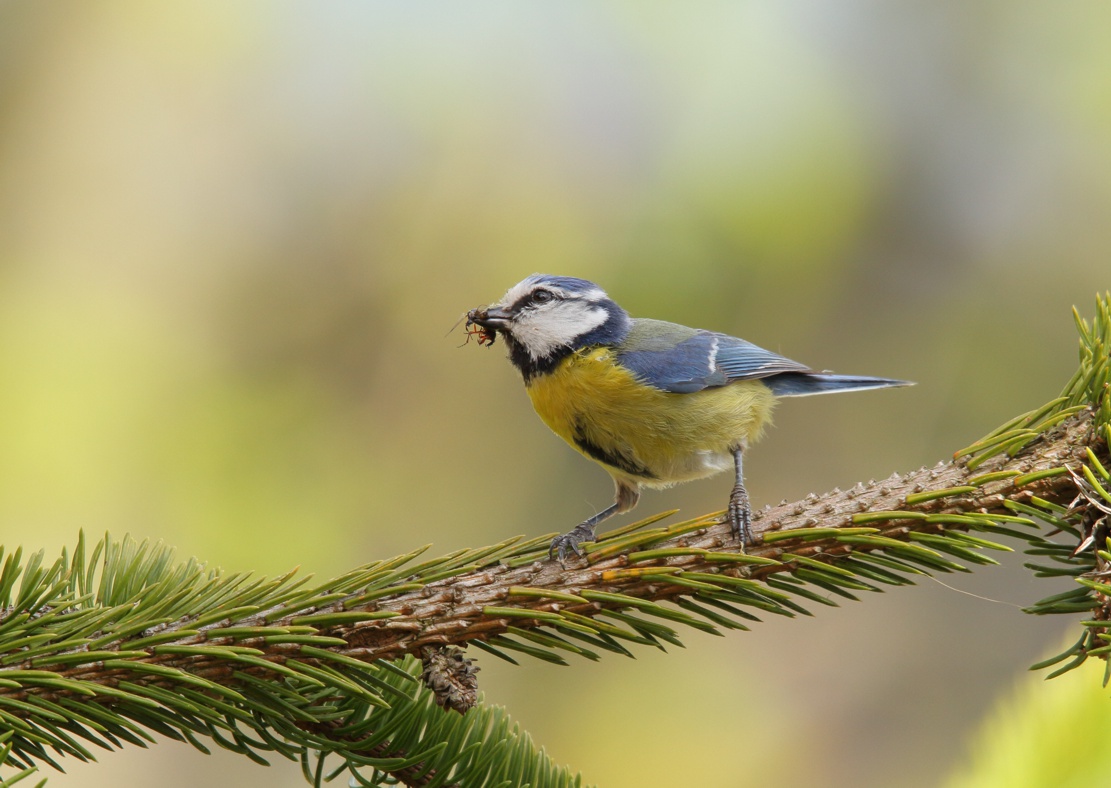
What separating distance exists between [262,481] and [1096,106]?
8.04 feet

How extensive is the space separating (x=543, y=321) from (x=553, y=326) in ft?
0.08

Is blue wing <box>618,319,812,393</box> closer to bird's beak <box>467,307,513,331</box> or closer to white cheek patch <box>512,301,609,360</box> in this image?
white cheek patch <box>512,301,609,360</box>

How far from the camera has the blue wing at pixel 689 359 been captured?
1.80 m

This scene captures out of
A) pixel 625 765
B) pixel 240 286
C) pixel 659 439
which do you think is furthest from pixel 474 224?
pixel 625 765

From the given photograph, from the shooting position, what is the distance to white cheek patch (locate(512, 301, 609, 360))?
192 cm

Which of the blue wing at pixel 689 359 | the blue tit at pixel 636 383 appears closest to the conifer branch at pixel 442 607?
the blue tit at pixel 636 383

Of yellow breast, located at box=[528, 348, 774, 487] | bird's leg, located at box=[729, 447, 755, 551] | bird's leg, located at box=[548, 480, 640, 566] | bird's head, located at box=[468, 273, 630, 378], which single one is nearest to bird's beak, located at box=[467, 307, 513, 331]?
bird's head, located at box=[468, 273, 630, 378]

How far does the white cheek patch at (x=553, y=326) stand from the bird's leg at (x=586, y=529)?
33cm

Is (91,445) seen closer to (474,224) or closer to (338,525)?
(338,525)

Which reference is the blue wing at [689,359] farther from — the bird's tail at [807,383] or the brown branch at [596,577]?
the brown branch at [596,577]

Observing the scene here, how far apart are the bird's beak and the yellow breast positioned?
19cm

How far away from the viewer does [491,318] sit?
78.1 inches

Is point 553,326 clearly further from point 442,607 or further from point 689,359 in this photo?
point 442,607

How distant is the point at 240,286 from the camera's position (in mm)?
2771
